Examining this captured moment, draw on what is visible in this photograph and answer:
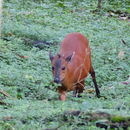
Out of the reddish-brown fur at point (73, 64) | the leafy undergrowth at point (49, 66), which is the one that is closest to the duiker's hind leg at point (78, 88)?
the reddish-brown fur at point (73, 64)

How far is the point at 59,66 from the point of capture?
316 inches

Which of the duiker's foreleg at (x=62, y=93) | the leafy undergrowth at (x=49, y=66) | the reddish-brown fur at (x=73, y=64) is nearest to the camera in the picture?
the leafy undergrowth at (x=49, y=66)

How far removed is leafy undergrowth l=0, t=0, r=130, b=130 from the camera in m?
5.07

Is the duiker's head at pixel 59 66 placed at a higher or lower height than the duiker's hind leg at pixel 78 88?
higher

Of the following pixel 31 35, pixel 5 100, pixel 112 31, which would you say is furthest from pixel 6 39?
pixel 5 100

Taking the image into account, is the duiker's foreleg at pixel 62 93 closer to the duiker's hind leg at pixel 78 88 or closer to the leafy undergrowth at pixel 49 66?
the leafy undergrowth at pixel 49 66

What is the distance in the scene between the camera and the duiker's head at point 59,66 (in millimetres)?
7996

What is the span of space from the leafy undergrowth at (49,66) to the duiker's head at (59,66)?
33 cm

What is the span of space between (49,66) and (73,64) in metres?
2.43

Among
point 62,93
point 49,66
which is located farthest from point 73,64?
point 49,66

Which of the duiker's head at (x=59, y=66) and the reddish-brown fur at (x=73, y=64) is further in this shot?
the reddish-brown fur at (x=73, y=64)

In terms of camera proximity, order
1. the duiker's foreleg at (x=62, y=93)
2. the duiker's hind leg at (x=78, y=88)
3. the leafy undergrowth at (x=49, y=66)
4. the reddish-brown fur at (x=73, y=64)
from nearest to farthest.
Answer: the leafy undergrowth at (x=49, y=66) → the duiker's foreleg at (x=62, y=93) → the reddish-brown fur at (x=73, y=64) → the duiker's hind leg at (x=78, y=88)

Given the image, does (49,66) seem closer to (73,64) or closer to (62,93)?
(73,64)

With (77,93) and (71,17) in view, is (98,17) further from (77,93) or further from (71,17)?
A: (77,93)
